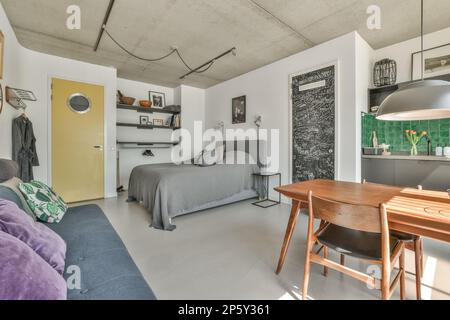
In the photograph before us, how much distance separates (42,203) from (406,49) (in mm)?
4434

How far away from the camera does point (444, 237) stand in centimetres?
108

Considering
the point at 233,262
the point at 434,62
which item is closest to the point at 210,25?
the point at 233,262

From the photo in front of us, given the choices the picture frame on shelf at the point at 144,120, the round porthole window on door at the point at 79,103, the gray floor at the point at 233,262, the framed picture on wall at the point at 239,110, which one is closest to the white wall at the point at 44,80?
the round porthole window on door at the point at 79,103

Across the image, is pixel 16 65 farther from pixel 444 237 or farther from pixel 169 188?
pixel 444 237

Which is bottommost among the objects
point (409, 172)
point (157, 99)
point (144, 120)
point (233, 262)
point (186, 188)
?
point (233, 262)

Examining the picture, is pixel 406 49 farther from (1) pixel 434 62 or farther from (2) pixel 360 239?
(2) pixel 360 239

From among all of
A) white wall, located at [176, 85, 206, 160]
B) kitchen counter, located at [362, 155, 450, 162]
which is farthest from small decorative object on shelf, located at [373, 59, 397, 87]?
white wall, located at [176, 85, 206, 160]

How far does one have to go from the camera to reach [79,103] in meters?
3.86

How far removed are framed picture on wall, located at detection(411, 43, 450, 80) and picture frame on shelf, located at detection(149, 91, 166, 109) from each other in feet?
15.3

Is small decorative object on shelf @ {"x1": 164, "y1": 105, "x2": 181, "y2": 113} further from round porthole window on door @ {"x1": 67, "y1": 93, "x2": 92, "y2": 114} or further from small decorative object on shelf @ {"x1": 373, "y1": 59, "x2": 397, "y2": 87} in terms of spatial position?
small decorative object on shelf @ {"x1": 373, "y1": 59, "x2": 397, "y2": 87}

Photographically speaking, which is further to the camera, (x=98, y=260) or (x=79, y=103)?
(x=79, y=103)

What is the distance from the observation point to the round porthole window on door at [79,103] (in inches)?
150

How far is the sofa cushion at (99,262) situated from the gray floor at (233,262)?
0.51 meters

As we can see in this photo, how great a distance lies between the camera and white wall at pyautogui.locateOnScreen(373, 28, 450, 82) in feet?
8.98
